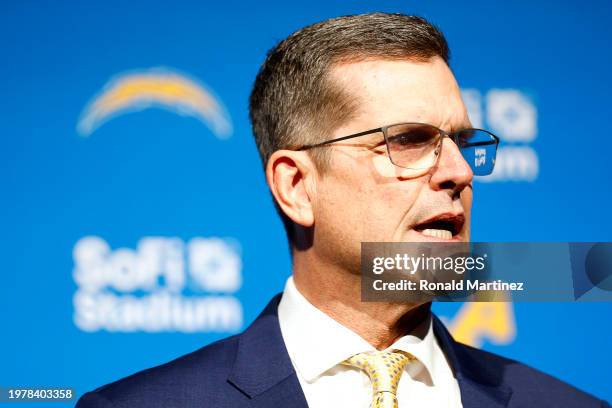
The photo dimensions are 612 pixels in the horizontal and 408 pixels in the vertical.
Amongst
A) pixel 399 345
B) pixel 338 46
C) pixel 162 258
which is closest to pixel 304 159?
pixel 338 46

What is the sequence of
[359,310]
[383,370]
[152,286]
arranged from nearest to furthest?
[383,370], [359,310], [152,286]

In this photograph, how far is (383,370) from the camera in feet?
5.36

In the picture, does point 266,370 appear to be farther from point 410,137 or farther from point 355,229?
point 410,137

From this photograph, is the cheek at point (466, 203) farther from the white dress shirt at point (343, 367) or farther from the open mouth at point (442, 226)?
the white dress shirt at point (343, 367)

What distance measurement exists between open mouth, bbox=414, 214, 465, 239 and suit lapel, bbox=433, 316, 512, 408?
32 centimetres

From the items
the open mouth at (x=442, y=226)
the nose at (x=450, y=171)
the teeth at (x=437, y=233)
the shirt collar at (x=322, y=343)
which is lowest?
the shirt collar at (x=322, y=343)

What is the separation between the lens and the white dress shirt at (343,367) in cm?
166

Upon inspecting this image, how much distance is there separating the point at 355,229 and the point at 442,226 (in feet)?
0.63

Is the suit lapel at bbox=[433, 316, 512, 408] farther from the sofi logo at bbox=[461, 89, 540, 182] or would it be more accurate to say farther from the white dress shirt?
the sofi logo at bbox=[461, 89, 540, 182]

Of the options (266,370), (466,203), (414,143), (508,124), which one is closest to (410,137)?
(414,143)

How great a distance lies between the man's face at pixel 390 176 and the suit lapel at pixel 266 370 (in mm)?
246

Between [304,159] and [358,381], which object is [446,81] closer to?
[304,159]

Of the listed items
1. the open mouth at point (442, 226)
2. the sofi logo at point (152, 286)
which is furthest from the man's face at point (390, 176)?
the sofi logo at point (152, 286)

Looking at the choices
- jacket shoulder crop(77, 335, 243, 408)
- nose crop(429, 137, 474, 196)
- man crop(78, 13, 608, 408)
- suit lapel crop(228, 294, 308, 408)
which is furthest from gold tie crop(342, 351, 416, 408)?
nose crop(429, 137, 474, 196)
